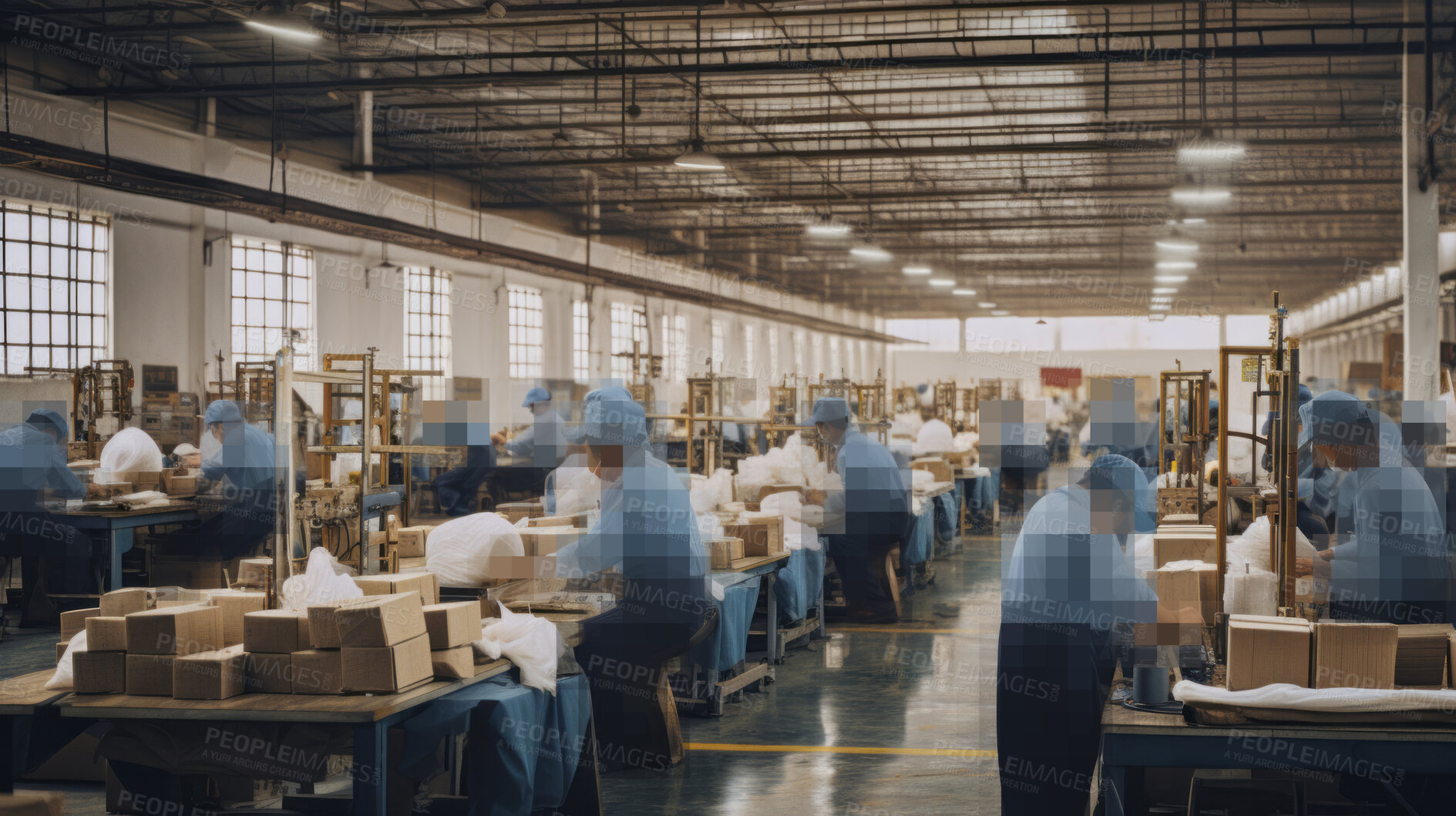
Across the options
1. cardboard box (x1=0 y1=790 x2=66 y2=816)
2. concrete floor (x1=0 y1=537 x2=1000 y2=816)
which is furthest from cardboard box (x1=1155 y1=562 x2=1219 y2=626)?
cardboard box (x1=0 y1=790 x2=66 y2=816)

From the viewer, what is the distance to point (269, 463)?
29.2 feet

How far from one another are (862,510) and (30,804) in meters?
6.20

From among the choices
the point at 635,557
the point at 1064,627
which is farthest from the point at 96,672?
the point at 1064,627

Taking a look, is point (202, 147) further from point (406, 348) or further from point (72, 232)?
point (406, 348)

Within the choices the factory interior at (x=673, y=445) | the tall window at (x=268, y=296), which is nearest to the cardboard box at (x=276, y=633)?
the factory interior at (x=673, y=445)

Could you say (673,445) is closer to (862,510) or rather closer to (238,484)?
(862,510)

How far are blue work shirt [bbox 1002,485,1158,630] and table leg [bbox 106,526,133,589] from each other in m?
6.79

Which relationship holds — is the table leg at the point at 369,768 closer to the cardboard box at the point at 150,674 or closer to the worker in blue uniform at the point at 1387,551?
the cardboard box at the point at 150,674

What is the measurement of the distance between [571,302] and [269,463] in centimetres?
1420

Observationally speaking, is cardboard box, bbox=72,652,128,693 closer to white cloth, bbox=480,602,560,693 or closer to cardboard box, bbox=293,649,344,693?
cardboard box, bbox=293,649,344,693

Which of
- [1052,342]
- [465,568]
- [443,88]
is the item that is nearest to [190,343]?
[443,88]

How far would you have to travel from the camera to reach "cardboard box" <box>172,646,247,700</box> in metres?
3.45

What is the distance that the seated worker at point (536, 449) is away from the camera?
10.4 metres

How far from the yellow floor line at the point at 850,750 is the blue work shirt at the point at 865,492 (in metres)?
3.15
